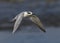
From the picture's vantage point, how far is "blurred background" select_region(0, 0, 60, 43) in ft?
19.7

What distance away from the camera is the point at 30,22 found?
7453mm

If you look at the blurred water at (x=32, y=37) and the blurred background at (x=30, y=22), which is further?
the blurred background at (x=30, y=22)

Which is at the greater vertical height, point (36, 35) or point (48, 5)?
point (36, 35)

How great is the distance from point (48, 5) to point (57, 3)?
0.90 feet

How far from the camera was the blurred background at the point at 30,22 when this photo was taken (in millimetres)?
6004

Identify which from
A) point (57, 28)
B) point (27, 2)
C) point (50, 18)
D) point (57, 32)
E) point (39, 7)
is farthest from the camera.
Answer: point (27, 2)

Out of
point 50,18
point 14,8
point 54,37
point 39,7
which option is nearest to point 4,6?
point 14,8

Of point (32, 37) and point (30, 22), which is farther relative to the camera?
point (30, 22)

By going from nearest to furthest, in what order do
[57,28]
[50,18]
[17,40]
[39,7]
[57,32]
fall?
1. [17,40]
2. [57,32]
3. [57,28]
4. [50,18]
5. [39,7]

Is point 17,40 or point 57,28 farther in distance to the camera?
point 57,28

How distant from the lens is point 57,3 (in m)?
9.74

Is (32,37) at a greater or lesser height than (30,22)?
greater

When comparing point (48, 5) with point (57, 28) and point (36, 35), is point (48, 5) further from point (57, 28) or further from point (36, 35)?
point (36, 35)

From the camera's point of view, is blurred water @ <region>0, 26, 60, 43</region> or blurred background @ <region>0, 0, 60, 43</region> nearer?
blurred water @ <region>0, 26, 60, 43</region>
